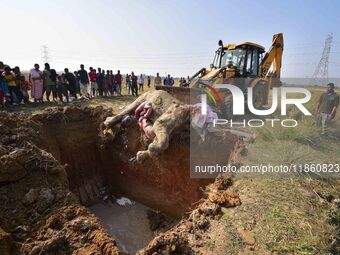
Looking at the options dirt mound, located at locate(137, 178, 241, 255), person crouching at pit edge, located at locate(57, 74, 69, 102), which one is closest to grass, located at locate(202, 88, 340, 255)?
dirt mound, located at locate(137, 178, 241, 255)

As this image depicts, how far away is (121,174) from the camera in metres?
8.69

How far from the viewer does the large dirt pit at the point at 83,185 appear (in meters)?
3.83

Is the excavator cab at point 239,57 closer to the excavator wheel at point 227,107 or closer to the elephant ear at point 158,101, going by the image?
the excavator wheel at point 227,107

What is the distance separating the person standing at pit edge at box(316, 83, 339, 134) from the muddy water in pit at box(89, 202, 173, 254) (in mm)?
6058

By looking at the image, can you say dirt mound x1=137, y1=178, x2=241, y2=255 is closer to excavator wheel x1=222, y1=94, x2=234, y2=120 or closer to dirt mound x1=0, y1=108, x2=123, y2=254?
dirt mound x1=0, y1=108, x2=123, y2=254

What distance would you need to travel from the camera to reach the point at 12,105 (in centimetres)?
1003

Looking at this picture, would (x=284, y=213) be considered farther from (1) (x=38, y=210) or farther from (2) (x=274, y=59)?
(2) (x=274, y=59)

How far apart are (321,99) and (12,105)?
10684 millimetres

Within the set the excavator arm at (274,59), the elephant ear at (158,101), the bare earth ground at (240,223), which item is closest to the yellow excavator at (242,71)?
the excavator arm at (274,59)

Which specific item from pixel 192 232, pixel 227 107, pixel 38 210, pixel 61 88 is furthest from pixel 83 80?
pixel 192 232

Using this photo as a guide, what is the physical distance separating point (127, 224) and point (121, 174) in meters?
1.83

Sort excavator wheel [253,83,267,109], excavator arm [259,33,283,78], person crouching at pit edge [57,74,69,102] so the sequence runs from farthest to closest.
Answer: excavator arm [259,33,283,78]
person crouching at pit edge [57,74,69,102]
excavator wheel [253,83,267,109]

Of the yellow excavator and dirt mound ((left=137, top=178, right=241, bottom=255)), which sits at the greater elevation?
the yellow excavator

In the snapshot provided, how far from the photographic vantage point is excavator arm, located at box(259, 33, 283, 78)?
12.6 metres
